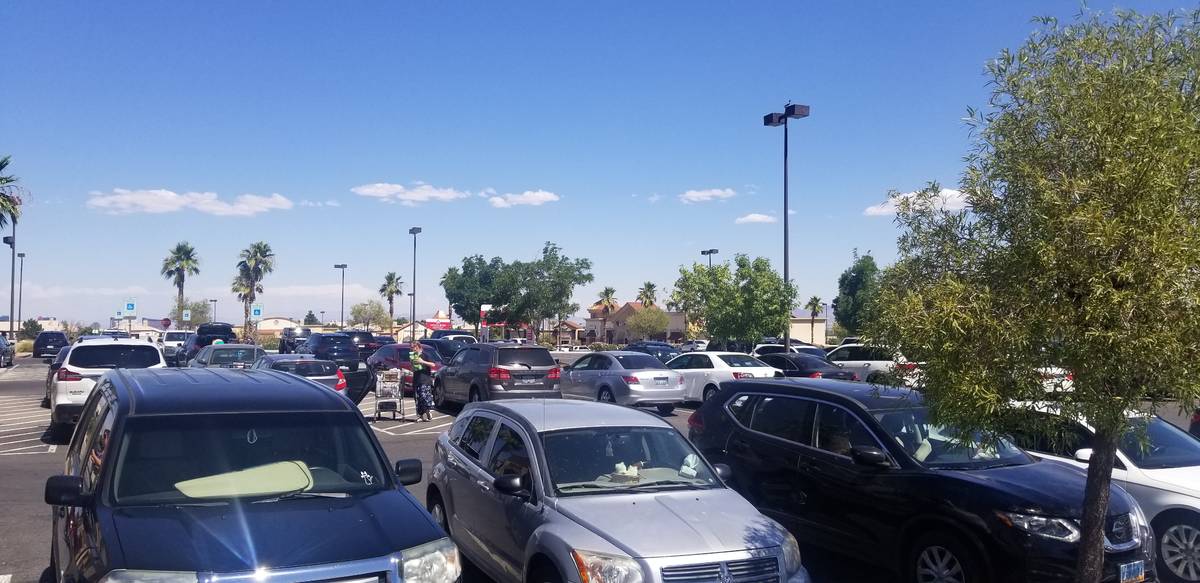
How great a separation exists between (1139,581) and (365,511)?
17.6 feet

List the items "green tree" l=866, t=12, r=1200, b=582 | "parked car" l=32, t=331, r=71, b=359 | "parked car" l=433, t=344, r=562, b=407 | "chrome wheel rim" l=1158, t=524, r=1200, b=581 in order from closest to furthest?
"green tree" l=866, t=12, r=1200, b=582 < "chrome wheel rim" l=1158, t=524, r=1200, b=581 < "parked car" l=433, t=344, r=562, b=407 < "parked car" l=32, t=331, r=71, b=359

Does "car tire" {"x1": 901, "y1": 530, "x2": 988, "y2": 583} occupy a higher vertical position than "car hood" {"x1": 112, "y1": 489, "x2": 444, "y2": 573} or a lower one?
lower

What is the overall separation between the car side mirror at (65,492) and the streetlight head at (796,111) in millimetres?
25203

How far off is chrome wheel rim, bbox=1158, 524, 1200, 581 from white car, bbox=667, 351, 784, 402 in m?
13.3

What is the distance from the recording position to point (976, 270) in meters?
4.52

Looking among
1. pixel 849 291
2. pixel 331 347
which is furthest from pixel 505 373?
pixel 849 291

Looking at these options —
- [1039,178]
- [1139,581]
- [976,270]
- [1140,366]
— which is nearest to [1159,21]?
[1039,178]

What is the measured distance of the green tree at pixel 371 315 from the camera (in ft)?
387

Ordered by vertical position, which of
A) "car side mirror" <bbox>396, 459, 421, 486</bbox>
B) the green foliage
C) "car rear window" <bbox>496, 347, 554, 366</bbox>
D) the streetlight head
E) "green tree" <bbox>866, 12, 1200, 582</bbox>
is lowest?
the green foliage

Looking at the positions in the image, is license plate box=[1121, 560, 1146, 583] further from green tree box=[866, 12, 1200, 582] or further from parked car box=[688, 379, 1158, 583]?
green tree box=[866, 12, 1200, 582]

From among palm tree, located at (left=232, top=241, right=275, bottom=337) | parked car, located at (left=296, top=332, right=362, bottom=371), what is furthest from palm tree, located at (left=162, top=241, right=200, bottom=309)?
parked car, located at (left=296, top=332, right=362, bottom=371)

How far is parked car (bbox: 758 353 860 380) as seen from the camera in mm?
23297

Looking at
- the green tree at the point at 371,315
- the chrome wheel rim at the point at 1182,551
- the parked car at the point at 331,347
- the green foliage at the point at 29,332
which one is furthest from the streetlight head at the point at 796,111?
the green tree at the point at 371,315

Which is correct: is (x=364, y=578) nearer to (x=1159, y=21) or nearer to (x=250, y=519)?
(x=250, y=519)
